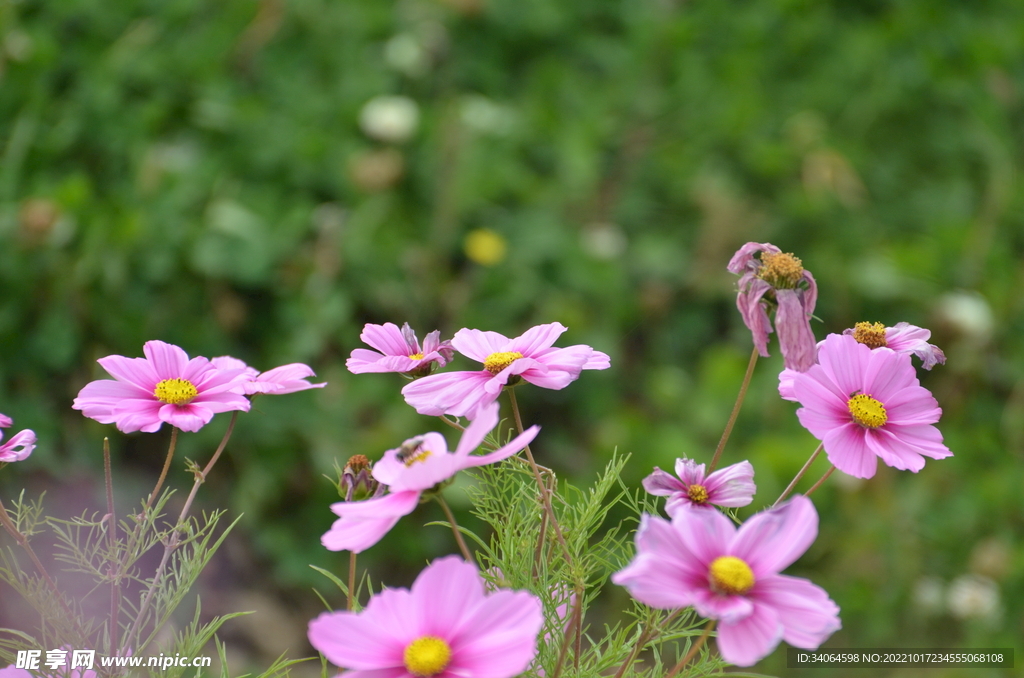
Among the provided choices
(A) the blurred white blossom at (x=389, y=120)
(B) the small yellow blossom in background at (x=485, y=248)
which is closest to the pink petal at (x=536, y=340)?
(B) the small yellow blossom in background at (x=485, y=248)

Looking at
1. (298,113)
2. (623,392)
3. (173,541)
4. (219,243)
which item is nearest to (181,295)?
(219,243)

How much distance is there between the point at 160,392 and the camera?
0.28m

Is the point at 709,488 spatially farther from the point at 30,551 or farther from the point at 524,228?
the point at 524,228

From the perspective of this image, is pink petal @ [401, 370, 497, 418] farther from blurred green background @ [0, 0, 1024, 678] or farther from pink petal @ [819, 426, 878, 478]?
blurred green background @ [0, 0, 1024, 678]

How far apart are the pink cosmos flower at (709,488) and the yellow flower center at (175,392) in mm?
156

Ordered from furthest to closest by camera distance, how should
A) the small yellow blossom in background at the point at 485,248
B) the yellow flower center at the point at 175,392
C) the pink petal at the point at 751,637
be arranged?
the small yellow blossom in background at the point at 485,248
the yellow flower center at the point at 175,392
the pink petal at the point at 751,637

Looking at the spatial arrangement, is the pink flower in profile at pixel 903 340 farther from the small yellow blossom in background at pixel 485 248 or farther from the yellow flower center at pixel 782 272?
the small yellow blossom in background at pixel 485 248

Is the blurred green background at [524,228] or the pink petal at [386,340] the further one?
the blurred green background at [524,228]

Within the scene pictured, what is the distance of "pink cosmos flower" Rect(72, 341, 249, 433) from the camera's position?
265 mm

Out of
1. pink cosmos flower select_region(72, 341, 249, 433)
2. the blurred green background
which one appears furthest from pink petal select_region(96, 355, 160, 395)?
the blurred green background

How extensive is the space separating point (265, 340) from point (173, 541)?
0.99 meters

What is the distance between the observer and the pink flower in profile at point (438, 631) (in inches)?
7.5

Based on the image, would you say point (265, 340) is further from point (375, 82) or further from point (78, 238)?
point (375, 82)

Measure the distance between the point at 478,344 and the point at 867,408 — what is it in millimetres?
128
